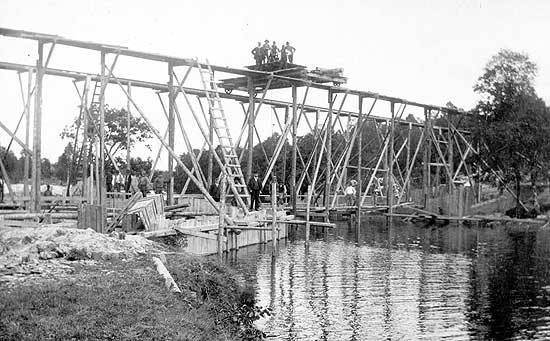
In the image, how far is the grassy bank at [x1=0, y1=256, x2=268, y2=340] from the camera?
10.0m

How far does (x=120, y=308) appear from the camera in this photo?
36.6ft

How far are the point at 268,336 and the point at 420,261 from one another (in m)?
14.0

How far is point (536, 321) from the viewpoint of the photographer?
55.3 ft

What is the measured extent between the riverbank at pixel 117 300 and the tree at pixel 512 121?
35.2 meters

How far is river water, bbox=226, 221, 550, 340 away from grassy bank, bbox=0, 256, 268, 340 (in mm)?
1500

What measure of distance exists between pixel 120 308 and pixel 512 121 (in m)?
41.5

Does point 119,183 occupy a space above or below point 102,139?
below

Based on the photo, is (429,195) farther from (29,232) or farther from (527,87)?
(29,232)

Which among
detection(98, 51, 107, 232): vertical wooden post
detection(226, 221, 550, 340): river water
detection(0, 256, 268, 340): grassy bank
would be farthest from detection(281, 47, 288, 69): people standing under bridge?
detection(0, 256, 268, 340): grassy bank

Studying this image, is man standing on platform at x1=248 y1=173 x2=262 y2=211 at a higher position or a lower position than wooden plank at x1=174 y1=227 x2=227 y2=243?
higher

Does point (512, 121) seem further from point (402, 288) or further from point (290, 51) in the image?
point (402, 288)

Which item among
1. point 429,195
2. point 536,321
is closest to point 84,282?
point 536,321

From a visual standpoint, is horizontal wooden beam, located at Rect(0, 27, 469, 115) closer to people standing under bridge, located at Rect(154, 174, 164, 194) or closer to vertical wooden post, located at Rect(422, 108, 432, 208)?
people standing under bridge, located at Rect(154, 174, 164, 194)

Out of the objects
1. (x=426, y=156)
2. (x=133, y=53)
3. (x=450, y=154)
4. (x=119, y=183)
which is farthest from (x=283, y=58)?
(x=450, y=154)
